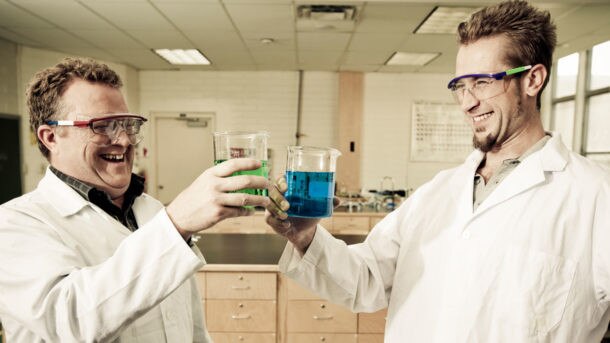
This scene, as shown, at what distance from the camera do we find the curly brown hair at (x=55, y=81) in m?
1.09

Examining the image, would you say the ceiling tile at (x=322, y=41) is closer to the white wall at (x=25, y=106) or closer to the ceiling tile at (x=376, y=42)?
the ceiling tile at (x=376, y=42)

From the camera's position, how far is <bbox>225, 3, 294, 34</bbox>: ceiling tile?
3.41m

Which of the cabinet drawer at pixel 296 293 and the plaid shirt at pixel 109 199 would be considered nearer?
the plaid shirt at pixel 109 199

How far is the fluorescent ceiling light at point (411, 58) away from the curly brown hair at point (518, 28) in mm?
3990

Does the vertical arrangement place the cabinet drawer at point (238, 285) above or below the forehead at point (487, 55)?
below

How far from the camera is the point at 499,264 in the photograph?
105 cm

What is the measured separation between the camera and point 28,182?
4594mm

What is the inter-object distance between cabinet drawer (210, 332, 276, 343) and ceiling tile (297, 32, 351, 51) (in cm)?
322

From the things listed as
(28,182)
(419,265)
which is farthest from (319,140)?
(419,265)

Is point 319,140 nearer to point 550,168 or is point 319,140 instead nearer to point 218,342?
point 218,342

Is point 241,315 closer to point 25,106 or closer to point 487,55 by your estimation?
point 487,55

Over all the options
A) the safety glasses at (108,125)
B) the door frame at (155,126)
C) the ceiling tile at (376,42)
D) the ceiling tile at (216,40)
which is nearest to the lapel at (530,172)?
the safety glasses at (108,125)

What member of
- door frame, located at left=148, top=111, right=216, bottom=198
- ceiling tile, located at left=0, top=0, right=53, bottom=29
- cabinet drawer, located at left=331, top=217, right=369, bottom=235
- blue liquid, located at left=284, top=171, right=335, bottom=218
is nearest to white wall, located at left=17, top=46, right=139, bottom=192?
ceiling tile, located at left=0, top=0, right=53, bottom=29

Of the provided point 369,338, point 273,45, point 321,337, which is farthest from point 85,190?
point 273,45
